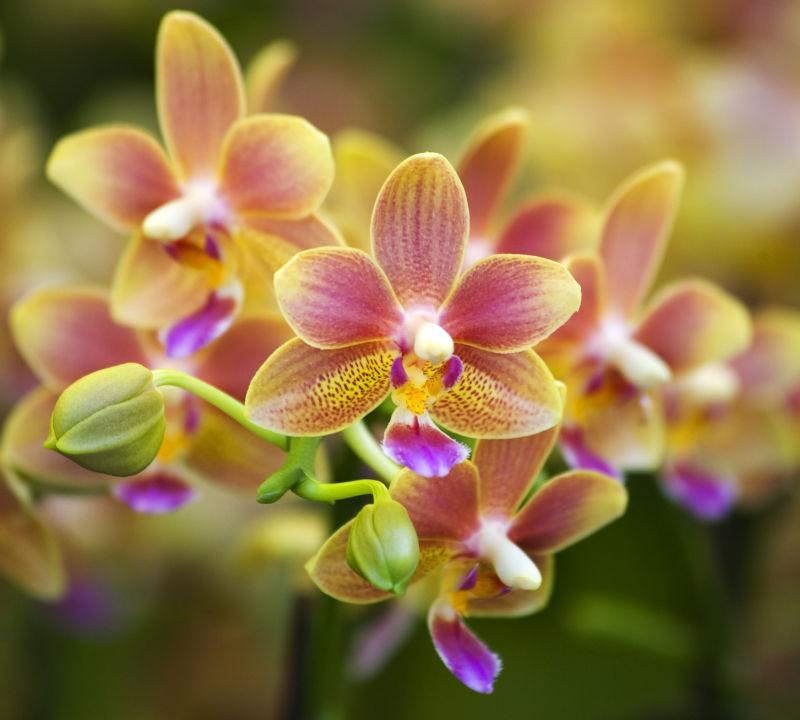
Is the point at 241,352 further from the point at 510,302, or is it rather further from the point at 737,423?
the point at 737,423

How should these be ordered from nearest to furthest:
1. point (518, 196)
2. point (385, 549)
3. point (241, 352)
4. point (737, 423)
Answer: point (385, 549), point (241, 352), point (737, 423), point (518, 196)

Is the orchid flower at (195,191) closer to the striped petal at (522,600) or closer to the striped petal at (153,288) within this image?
the striped petal at (153,288)

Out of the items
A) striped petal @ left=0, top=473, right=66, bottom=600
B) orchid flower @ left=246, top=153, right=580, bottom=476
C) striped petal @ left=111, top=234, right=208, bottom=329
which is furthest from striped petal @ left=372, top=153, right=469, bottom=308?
striped petal @ left=0, top=473, right=66, bottom=600

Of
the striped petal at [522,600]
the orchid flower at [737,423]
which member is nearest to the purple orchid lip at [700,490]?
the orchid flower at [737,423]

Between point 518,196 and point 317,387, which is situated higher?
point 317,387

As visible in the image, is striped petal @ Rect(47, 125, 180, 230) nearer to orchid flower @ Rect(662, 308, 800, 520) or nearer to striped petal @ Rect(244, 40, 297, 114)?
striped petal @ Rect(244, 40, 297, 114)

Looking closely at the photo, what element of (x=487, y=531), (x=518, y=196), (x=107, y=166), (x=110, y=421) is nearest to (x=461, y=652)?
(x=487, y=531)

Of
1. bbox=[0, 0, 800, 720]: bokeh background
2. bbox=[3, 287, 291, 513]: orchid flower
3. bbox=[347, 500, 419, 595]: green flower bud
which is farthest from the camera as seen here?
bbox=[0, 0, 800, 720]: bokeh background
